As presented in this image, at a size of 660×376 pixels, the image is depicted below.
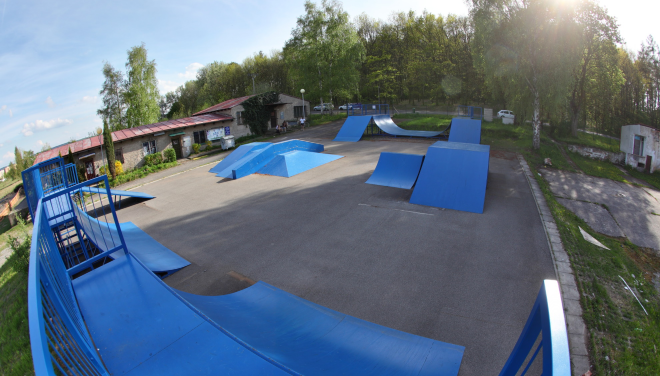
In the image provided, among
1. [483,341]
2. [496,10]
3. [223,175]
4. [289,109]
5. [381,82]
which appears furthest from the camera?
[381,82]

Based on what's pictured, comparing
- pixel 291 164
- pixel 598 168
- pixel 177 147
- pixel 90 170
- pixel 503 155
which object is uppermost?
pixel 177 147

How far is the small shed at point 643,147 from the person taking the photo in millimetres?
17859

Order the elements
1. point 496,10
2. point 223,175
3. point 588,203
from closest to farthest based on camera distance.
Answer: point 588,203 → point 223,175 → point 496,10

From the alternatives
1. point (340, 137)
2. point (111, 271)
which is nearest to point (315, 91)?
point (340, 137)

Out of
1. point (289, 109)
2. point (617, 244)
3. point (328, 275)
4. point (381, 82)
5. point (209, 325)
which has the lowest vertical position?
point (617, 244)

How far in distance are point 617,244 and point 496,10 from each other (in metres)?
15.0

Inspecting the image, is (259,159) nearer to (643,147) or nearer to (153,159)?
(153,159)

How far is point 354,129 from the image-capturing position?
79.2 feet

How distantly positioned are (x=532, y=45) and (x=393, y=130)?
9586 mm

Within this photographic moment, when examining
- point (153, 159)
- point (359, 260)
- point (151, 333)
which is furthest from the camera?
point (153, 159)

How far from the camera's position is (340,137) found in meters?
24.0

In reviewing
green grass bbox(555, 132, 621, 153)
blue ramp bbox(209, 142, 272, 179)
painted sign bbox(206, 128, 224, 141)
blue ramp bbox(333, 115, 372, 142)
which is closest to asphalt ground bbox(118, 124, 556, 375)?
blue ramp bbox(209, 142, 272, 179)

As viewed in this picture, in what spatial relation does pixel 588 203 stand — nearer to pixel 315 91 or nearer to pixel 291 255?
pixel 291 255

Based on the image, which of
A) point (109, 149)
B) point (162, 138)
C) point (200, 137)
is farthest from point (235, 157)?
point (200, 137)
